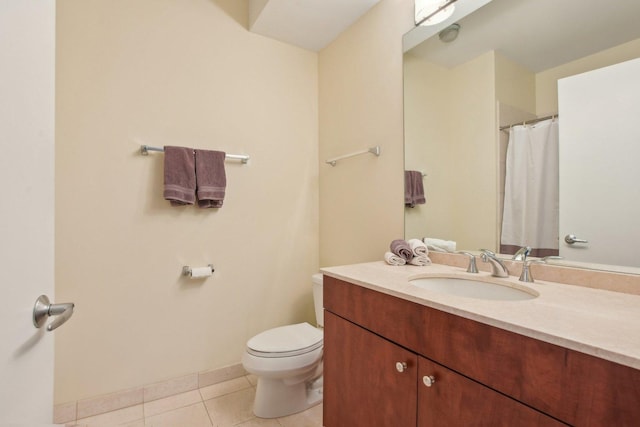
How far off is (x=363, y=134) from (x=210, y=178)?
0.99 meters

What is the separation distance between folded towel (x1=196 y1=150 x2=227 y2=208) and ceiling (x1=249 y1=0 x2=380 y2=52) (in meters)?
0.93

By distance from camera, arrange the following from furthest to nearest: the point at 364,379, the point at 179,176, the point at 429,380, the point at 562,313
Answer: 1. the point at 179,176
2. the point at 364,379
3. the point at 429,380
4. the point at 562,313

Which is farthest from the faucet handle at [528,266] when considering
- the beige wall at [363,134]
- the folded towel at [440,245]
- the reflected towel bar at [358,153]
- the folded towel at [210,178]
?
the folded towel at [210,178]

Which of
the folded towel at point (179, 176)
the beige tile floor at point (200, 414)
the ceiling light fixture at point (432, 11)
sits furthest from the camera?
the folded towel at point (179, 176)

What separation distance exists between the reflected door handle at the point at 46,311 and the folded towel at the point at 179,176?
102 centimetres

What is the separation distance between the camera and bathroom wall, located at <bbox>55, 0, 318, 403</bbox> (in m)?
1.51

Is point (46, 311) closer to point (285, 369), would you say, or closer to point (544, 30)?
point (285, 369)

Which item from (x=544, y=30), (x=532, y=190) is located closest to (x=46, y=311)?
(x=532, y=190)

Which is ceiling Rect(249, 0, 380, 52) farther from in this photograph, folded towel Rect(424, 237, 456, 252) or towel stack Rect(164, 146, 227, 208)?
folded towel Rect(424, 237, 456, 252)

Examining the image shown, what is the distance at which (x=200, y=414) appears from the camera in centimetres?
157

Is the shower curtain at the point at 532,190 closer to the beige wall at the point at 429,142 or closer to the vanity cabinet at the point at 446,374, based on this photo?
the beige wall at the point at 429,142

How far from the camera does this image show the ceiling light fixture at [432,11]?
1.37 metres

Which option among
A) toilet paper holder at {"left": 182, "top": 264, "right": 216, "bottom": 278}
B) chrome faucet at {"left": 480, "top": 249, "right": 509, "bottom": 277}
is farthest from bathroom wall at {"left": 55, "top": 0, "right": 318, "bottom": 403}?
chrome faucet at {"left": 480, "top": 249, "right": 509, "bottom": 277}

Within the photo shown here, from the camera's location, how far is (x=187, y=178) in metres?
1.67
